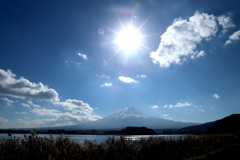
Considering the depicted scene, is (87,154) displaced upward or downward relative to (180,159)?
upward

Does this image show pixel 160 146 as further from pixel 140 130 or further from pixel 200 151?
pixel 140 130

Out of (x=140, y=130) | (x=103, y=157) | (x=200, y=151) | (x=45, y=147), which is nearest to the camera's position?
(x=45, y=147)

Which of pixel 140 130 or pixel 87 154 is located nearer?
pixel 87 154

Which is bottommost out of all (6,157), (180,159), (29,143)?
(180,159)

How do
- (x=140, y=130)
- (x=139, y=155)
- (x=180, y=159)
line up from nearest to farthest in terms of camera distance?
(x=139, y=155) → (x=180, y=159) → (x=140, y=130)

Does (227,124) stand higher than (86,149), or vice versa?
(227,124)

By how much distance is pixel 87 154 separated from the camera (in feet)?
22.5

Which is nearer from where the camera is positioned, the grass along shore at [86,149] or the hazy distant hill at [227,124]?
the grass along shore at [86,149]

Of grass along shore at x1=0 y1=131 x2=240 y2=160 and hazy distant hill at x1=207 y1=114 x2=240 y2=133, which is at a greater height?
hazy distant hill at x1=207 y1=114 x2=240 y2=133

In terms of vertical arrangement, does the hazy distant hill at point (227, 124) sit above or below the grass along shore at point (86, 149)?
above

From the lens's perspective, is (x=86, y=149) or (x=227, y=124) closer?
(x=86, y=149)

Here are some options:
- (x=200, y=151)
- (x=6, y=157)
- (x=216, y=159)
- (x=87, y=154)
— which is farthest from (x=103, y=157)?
(x=200, y=151)

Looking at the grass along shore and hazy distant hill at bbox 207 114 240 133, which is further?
hazy distant hill at bbox 207 114 240 133

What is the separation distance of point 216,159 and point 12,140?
8.80 meters
